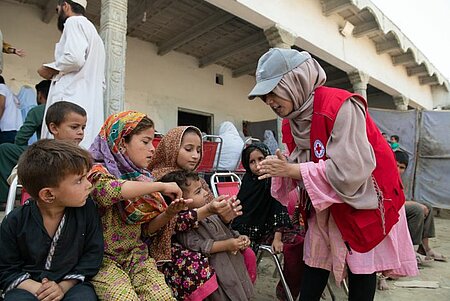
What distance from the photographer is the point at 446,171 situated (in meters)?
6.18

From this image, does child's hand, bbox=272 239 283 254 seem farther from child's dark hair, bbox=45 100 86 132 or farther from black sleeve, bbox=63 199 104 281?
child's dark hair, bbox=45 100 86 132

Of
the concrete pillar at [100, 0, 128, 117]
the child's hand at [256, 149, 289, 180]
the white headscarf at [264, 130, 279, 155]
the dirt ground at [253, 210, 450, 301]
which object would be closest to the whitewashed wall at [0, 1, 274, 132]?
the white headscarf at [264, 130, 279, 155]

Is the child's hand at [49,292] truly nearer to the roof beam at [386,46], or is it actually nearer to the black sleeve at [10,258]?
the black sleeve at [10,258]

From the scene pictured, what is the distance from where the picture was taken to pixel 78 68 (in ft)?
7.97

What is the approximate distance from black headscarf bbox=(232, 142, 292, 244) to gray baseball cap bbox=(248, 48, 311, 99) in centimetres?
103

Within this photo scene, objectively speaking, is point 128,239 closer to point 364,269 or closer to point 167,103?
point 364,269

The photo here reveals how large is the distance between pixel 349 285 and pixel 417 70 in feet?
35.0

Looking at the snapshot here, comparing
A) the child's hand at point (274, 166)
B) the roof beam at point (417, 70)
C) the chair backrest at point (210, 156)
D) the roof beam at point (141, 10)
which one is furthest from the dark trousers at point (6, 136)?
the roof beam at point (417, 70)

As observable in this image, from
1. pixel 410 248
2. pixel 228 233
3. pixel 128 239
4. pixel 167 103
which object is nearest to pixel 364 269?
pixel 410 248

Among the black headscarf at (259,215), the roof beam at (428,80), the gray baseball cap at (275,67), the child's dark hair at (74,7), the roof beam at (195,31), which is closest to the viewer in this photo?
the gray baseball cap at (275,67)

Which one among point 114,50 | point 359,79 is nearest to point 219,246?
point 114,50

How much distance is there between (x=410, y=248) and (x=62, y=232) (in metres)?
1.45

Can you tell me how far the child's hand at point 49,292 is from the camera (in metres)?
1.00

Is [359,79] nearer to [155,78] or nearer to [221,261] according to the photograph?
[155,78]
